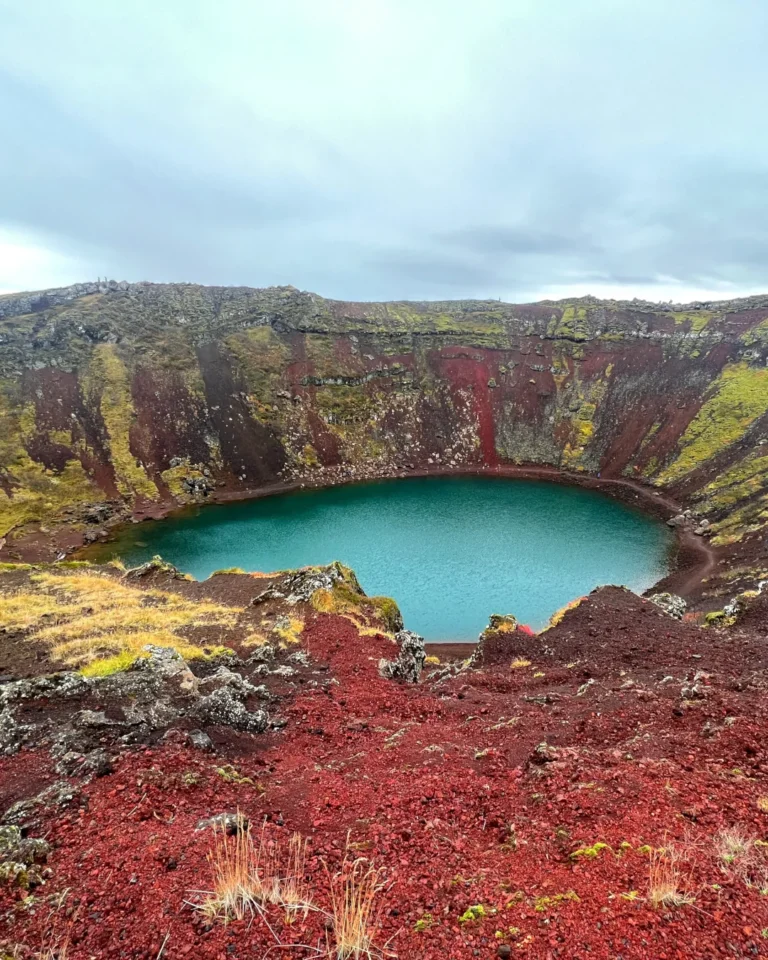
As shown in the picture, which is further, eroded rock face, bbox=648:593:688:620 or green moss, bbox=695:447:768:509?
green moss, bbox=695:447:768:509

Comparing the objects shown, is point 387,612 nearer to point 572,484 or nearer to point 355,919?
point 355,919

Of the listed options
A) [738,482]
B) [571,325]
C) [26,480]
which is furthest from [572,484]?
[26,480]

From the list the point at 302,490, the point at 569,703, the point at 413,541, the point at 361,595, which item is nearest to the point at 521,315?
the point at 302,490

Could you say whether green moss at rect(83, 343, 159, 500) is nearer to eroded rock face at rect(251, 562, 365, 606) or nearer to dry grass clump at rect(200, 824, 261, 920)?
eroded rock face at rect(251, 562, 365, 606)

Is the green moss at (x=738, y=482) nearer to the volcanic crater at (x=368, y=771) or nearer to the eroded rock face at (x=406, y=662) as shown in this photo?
the volcanic crater at (x=368, y=771)

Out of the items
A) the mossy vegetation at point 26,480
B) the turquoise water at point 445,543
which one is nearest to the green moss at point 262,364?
the turquoise water at point 445,543

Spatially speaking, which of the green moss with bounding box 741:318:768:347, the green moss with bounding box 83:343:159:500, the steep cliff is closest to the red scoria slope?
the steep cliff
